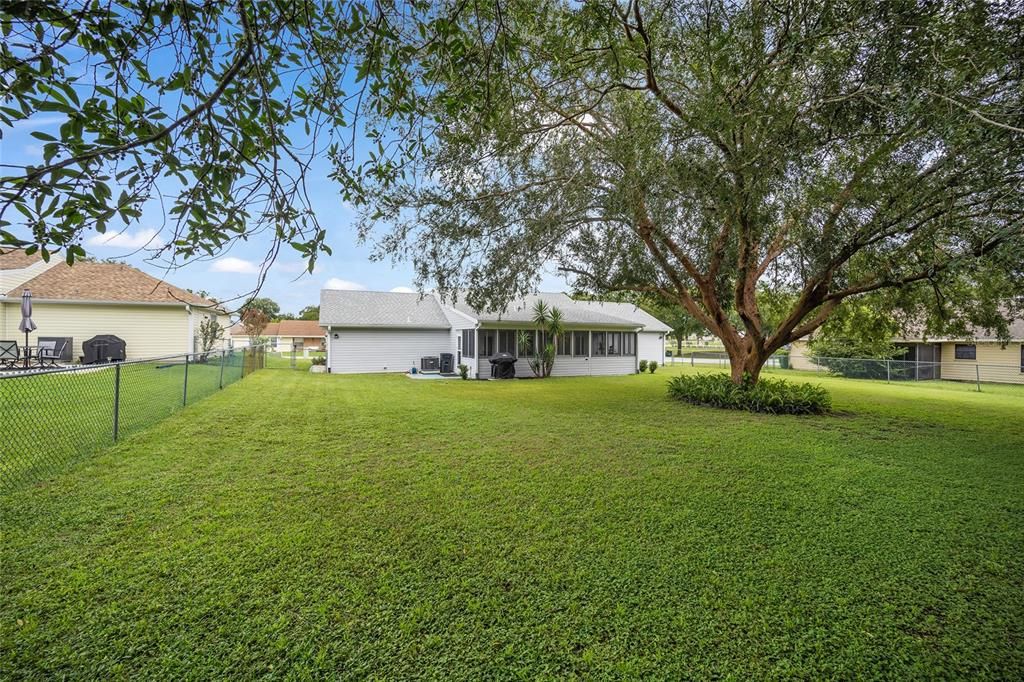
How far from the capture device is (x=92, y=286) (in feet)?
51.4

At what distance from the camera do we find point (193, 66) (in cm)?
267

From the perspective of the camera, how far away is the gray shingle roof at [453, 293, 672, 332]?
17938mm

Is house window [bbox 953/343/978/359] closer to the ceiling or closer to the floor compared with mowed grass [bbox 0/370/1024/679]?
closer to the ceiling

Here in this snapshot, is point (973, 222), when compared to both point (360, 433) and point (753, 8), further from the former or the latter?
point (360, 433)

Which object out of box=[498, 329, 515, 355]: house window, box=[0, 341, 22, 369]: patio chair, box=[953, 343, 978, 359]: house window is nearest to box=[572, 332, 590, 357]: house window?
box=[498, 329, 515, 355]: house window

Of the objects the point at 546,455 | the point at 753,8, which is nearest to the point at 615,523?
the point at 546,455

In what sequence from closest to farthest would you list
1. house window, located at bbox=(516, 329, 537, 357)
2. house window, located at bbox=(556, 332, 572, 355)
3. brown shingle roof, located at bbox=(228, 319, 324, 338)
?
house window, located at bbox=(516, 329, 537, 357)
house window, located at bbox=(556, 332, 572, 355)
brown shingle roof, located at bbox=(228, 319, 324, 338)

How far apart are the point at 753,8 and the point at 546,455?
5.49m

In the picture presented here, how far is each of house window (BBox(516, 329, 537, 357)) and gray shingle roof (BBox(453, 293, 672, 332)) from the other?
1.94 ft

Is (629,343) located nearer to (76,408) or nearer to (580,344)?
(580,344)

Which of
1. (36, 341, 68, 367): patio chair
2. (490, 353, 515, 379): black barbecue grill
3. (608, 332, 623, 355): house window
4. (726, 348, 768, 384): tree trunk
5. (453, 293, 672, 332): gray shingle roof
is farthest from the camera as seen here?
(608, 332, 623, 355): house window

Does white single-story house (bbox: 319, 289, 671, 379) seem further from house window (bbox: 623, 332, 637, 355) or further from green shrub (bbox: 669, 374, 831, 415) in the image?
green shrub (bbox: 669, 374, 831, 415)

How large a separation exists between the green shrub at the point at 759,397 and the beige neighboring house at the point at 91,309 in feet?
48.2

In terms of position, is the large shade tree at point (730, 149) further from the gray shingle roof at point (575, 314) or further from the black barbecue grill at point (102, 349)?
the black barbecue grill at point (102, 349)
